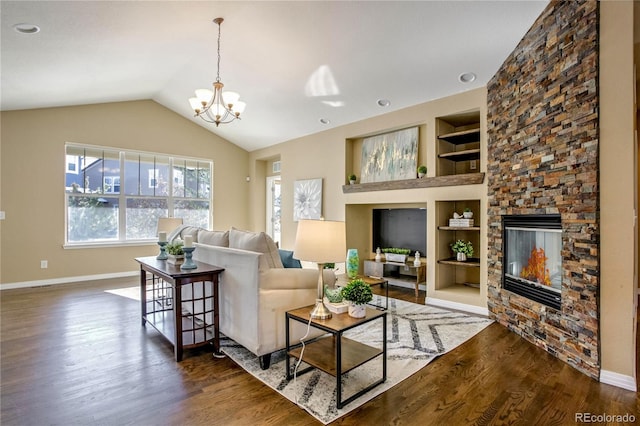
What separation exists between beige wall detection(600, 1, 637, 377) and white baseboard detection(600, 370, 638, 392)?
0.03m

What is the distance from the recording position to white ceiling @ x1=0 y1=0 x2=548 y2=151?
3270 mm

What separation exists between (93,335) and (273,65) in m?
4.03

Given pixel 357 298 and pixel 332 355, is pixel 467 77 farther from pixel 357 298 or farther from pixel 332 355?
pixel 332 355

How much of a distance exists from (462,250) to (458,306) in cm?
81

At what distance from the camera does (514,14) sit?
3148 mm

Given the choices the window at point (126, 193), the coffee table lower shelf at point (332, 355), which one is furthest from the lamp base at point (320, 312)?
the window at point (126, 193)

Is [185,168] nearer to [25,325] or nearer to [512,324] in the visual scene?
[25,325]

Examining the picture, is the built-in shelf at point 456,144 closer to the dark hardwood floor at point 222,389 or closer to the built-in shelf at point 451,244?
the built-in shelf at point 451,244

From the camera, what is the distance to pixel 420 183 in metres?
4.87

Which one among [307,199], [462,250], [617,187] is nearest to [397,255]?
[462,250]

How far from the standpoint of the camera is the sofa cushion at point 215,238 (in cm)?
336

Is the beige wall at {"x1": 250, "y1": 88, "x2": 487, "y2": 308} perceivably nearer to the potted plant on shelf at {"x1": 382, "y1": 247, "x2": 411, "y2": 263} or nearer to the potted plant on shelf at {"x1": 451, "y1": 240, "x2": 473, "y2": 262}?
the potted plant on shelf at {"x1": 451, "y1": 240, "x2": 473, "y2": 262}

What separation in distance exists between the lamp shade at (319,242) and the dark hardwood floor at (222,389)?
985mm

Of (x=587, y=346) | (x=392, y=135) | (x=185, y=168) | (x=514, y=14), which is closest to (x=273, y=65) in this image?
(x=392, y=135)
